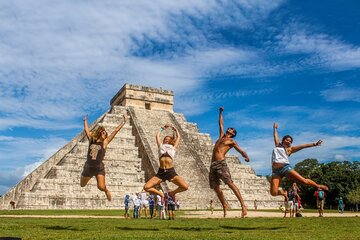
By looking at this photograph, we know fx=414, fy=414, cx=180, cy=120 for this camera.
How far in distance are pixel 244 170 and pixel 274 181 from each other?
95.2 ft

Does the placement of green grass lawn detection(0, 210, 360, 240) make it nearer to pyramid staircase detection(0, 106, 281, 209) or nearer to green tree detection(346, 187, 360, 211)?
pyramid staircase detection(0, 106, 281, 209)

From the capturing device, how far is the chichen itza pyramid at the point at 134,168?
28281mm

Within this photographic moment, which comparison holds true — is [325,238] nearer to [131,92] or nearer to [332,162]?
[131,92]

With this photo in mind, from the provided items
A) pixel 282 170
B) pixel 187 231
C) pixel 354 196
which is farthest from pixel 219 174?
pixel 354 196

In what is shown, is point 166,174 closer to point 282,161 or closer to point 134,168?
point 282,161

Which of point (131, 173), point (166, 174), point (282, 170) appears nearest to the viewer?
point (282, 170)

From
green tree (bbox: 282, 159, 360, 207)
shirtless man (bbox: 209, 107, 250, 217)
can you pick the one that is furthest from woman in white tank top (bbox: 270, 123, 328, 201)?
green tree (bbox: 282, 159, 360, 207)

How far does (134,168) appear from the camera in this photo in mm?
32969

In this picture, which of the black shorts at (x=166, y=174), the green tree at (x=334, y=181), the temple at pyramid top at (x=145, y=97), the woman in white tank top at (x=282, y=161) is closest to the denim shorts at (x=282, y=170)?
the woman in white tank top at (x=282, y=161)

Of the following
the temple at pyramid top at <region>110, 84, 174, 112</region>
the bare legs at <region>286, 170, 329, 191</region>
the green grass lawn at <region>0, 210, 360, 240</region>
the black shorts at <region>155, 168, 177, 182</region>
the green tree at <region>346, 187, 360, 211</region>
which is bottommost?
the green tree at <region>346, 187, 360, 211</region>

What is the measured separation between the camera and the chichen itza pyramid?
2828 centimetres

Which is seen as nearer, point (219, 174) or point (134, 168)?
point (219, 174)

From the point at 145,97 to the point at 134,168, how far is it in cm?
1257

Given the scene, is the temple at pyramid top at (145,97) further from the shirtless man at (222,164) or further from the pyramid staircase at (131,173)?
the shirtless man at (222,164)
